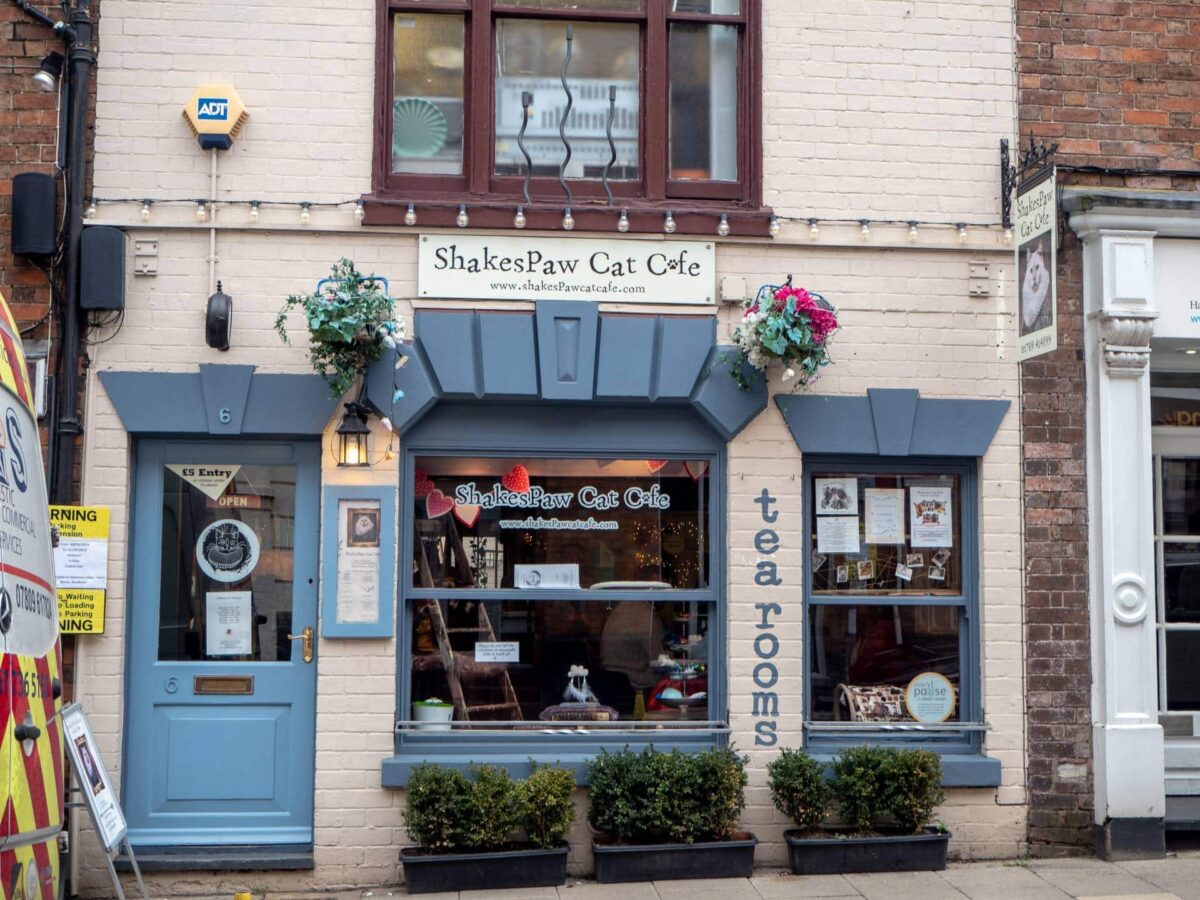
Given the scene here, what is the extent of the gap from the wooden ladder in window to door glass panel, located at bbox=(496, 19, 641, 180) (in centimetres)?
235

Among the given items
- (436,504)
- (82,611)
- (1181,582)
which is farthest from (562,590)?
(1181,582)

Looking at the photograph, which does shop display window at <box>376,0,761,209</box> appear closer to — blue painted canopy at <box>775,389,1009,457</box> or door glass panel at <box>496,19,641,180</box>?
door glass panel at <box>496,19,641,180</box>

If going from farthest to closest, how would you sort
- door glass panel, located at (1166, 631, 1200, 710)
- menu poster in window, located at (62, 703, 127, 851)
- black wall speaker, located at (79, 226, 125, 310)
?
door glass panel, located at (1166, 631, 1200, 710), black wall speaker, located at (79, 226, 125, 310), menu poster in window, located at (62, 703, 127, 851)

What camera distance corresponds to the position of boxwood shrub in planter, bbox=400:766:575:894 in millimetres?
6973

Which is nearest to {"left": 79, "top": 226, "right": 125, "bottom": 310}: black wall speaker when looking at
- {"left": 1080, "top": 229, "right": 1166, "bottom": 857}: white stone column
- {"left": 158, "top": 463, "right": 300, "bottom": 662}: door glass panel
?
{"left": 158, "top": 463, "right": 300, "bottom": 662}: door glass panel

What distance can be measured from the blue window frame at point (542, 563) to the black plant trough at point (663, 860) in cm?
63

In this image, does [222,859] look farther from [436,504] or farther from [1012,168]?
[1012,168]

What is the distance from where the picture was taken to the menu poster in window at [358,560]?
24.4ft

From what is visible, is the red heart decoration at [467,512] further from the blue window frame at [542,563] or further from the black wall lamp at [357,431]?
the black wall lamp at [357,431]

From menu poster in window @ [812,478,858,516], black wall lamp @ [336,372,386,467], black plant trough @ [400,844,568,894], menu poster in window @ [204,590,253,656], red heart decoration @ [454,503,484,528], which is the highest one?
black wall lamp @ [336,372,386,467]

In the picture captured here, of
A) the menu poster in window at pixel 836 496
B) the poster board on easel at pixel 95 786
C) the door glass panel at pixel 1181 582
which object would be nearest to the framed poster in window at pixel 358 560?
the poster board on easel at pixel 95 786

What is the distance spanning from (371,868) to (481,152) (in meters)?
4.22

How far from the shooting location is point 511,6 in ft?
26.1

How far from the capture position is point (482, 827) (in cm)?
700
